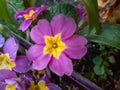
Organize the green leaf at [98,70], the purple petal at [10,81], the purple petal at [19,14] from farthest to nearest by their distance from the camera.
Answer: the green leaf at [98,70], the purple petal at [19,14], the purple petal at [10,81]

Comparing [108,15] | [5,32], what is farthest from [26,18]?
[108,15]

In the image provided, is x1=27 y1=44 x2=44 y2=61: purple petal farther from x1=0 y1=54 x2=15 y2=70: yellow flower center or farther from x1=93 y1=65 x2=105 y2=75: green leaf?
x1=93 y1=65 x2=105 y2=75: green leaf

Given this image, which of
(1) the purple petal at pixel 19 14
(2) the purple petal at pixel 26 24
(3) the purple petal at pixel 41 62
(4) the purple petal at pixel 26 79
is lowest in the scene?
(4) the purple petal at pixel 26 79

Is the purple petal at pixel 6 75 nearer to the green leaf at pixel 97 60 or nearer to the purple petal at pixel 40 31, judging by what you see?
the purple petal at pixel 40 31

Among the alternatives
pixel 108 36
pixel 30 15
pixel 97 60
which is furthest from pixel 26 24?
pixel 97 60

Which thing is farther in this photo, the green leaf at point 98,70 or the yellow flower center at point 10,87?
Answer: the green leaf at point 98,70

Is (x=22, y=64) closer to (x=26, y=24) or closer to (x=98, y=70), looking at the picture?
(x=26, y=24)

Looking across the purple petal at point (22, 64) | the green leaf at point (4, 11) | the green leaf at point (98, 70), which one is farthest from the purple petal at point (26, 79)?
the green leaf at point (98, 70)
